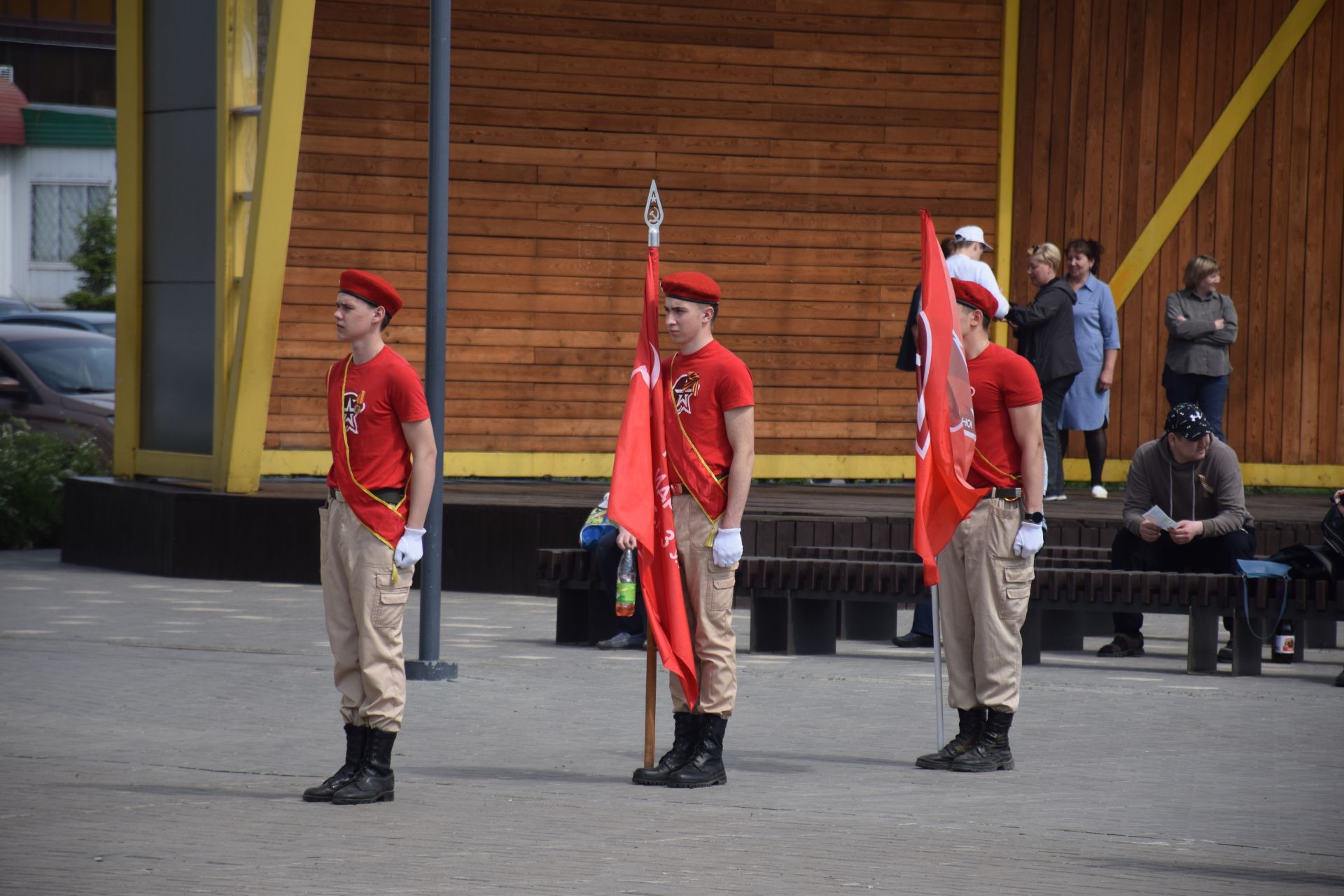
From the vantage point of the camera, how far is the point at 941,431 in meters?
7.88

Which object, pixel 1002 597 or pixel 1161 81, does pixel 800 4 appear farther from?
pixel 1002 597

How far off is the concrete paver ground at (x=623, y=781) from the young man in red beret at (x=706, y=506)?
0.23 m

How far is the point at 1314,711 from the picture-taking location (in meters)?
9.23

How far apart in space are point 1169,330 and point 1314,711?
6206 millimetres

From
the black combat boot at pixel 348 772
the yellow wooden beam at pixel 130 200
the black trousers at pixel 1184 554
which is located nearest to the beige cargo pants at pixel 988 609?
the black combat boot at pixel 348 772

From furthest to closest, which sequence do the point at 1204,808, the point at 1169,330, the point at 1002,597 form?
the point at 1169,330 < the point at 1002,597 < the point at 1204,808

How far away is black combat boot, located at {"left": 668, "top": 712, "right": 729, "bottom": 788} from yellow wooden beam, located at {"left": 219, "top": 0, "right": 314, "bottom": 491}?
26.7ft

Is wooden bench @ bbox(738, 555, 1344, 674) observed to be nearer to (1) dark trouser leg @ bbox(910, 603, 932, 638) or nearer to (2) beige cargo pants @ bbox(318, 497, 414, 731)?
(1) dark trouser leg @ bbox(910, 603, 932, 638)

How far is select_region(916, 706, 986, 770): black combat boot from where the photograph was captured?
7.70 metres

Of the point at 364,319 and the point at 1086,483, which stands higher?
the point at 364,319

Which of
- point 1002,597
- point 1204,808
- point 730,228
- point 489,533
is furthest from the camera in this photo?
point 730,228

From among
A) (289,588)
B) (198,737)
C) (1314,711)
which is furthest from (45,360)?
(1314,711)

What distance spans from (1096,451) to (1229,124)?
3.46 meters

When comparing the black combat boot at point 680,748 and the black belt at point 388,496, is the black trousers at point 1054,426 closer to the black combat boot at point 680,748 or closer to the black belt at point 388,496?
the black combat boot at point 680,748
